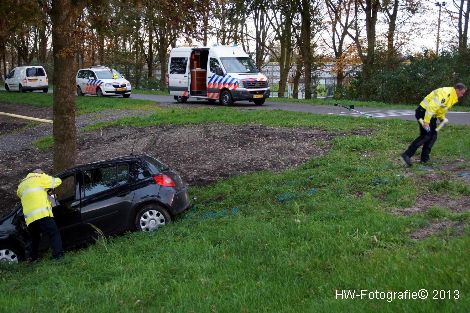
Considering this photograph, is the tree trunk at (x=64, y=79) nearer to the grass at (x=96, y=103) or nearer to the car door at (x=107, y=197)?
the car door at (x=107, y=197)

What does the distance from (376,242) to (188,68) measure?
20396mm

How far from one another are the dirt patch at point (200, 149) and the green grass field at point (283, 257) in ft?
6.29

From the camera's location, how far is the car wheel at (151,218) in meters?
8.74

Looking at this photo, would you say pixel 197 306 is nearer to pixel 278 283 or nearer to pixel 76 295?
pixel 278 283

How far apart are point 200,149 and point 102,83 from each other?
18780 millimetres

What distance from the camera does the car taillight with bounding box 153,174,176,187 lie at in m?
8.96

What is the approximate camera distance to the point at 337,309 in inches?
154

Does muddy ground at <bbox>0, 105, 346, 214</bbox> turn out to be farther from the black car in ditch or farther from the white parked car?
the white parked car

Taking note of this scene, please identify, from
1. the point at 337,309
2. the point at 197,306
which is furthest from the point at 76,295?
the point at 337,309

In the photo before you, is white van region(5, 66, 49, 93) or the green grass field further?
white van region(5, 66, 49, 93)

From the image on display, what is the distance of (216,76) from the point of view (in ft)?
76.7

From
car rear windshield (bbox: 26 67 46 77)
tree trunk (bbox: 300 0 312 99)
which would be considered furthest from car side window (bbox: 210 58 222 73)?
car rear windshield (bbox: 26 67 46 77)

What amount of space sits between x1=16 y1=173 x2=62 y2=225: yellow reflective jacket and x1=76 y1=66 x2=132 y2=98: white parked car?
23372 millimetres

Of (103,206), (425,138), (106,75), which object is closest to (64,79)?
(103,206)
